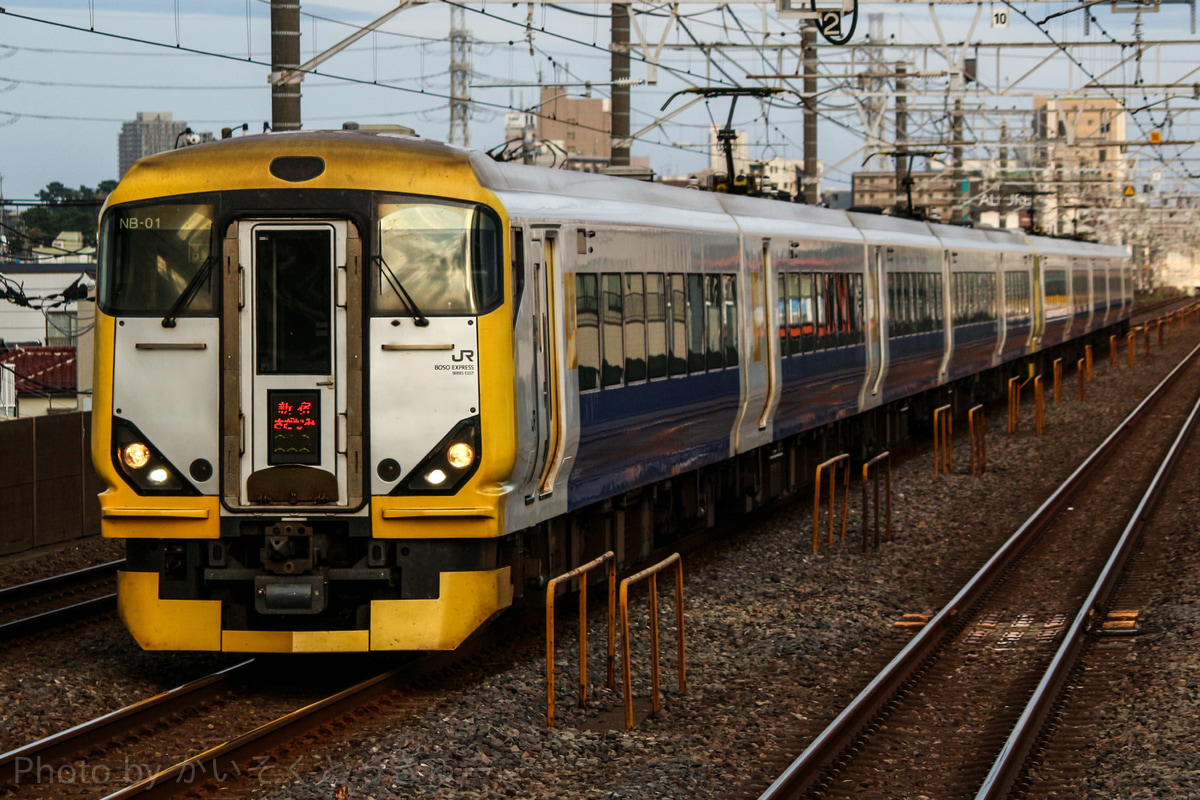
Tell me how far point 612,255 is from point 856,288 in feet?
27.3

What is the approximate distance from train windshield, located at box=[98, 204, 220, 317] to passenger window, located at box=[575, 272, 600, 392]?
2.52 m

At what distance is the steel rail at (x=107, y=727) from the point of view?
7500 mm

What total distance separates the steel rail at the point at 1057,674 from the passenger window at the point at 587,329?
11.0 feet

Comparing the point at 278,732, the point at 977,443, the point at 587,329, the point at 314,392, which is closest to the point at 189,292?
the point at 314,392

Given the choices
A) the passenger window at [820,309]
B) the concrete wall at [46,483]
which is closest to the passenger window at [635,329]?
the passenger window at [820,309]

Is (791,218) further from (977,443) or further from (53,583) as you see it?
(53,583)

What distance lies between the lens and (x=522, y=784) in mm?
7641

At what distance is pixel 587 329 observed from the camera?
10.8 m

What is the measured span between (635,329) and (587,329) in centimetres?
103

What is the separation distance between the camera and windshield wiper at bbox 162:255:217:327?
8945 millimetres

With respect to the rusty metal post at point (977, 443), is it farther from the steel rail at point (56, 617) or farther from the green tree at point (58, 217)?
the green tree at point (58, 217)

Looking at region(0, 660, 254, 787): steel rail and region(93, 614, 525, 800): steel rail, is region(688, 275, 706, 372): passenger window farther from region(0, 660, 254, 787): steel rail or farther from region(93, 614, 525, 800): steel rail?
region(0, 660, 254, 787): steel rail

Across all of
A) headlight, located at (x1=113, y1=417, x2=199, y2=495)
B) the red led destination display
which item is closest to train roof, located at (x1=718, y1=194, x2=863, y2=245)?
the red led destination display

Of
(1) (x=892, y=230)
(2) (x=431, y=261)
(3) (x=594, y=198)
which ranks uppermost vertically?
(1) (x=892, y=230)
